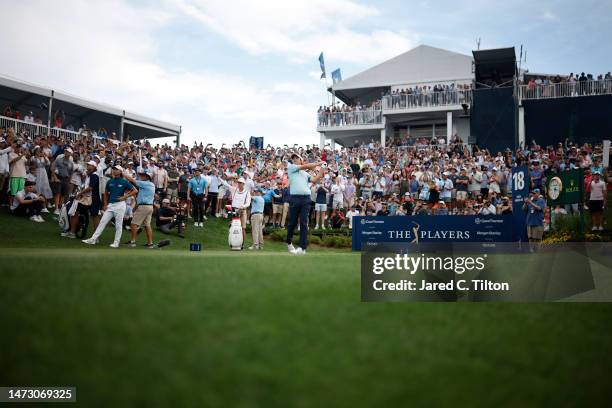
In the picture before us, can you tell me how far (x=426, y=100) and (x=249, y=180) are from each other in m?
25.0

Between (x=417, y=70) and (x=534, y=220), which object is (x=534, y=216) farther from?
(x=417, y=70)

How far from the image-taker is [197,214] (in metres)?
22.9

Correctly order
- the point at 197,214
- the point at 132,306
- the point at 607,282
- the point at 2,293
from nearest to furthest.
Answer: the point at 132,306
the point at 2,293
the point at 607,282
the point at 197,214

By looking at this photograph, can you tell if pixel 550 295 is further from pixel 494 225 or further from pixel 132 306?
pixel 494 225

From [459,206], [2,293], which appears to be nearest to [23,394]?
[2,293]

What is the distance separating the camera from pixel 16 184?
727 inches

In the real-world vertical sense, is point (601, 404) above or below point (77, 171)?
below

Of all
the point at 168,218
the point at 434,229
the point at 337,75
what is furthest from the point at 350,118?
the point at 168,218

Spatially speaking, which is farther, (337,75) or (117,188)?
(337,75)

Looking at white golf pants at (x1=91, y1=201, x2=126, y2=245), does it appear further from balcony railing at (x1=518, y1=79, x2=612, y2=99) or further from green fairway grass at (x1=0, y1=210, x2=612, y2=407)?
balcony railing at (x1=518, y1=79, x2=612, y2=99)

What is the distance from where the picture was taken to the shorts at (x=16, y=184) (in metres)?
18.4

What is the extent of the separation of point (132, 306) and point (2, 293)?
1.34m

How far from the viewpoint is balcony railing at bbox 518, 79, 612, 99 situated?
120ft

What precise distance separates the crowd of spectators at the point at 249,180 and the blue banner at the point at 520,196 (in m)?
1.60
